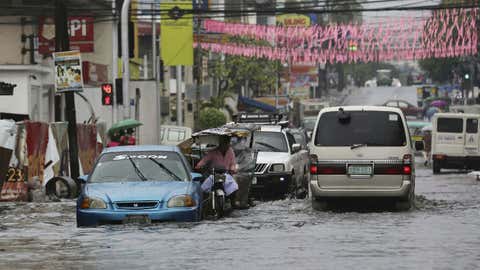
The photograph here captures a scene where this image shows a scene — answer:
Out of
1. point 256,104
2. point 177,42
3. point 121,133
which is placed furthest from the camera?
point 256,104

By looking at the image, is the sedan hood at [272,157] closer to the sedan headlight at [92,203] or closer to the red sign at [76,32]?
the sedan headlight at [92,203]

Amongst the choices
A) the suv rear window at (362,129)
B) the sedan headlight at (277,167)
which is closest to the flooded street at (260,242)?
the suv rear window at (362,129)

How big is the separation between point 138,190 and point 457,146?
28602 mm

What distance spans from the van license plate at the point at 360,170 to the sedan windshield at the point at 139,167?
3222mm

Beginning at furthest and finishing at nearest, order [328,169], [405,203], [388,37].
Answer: [388,37], [405,203], [328,169]

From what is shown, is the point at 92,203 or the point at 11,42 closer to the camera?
the point at 92,203

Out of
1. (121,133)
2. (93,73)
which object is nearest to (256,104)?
(93,73)

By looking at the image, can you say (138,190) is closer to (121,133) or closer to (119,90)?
(121,133)

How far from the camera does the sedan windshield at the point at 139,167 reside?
60.4 ft

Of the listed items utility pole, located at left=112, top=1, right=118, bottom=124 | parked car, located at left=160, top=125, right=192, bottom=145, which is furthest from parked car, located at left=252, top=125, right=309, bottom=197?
parked car, located at left=160, top=125, right=192, bottom=145

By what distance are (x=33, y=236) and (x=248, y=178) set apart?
23.6 feet

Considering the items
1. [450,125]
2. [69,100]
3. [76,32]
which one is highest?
[76,32]

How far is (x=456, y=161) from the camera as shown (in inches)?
1757

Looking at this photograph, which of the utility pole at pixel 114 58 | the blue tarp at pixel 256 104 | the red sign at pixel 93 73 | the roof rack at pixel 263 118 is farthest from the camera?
the blue tarp at pixel 256 104
